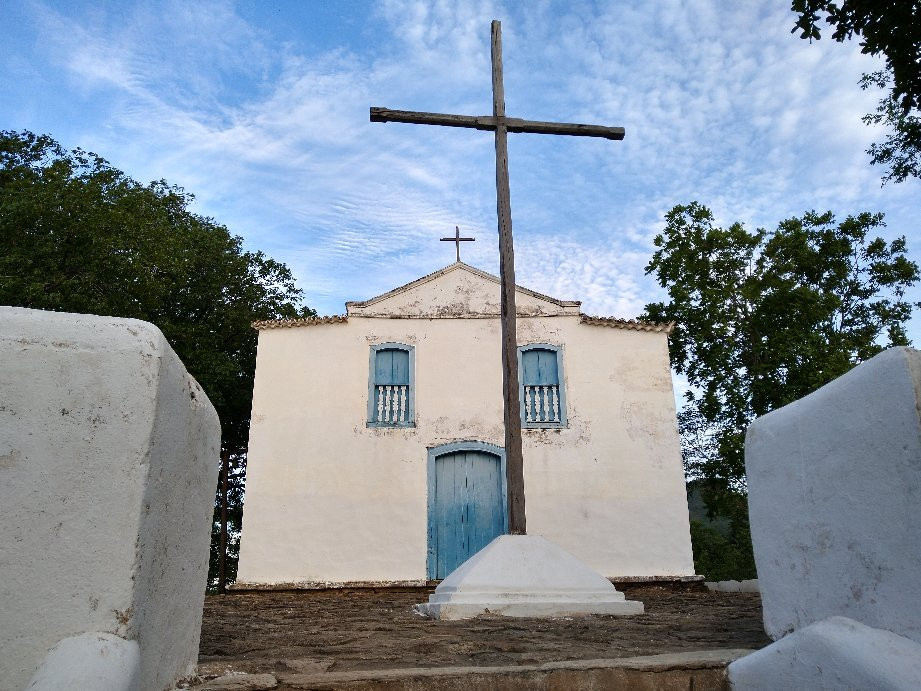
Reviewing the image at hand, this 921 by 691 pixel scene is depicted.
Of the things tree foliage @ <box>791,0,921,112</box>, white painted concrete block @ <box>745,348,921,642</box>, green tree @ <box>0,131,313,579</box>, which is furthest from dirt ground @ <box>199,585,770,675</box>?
green tree @ <box>0,131,313,579</box>

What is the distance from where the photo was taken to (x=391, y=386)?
12.3 m

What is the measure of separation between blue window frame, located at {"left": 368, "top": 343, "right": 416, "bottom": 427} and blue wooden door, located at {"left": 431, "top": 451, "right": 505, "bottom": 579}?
1059mm

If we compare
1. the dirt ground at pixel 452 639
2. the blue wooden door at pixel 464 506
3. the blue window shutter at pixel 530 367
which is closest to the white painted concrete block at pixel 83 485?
the dirt ground at pixel 452 639

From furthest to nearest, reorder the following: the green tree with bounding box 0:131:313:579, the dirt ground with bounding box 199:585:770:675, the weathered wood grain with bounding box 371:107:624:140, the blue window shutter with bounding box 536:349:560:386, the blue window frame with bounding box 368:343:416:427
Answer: the green tree with bounding box 0:131:313:579
the blue window shutter with bounding box 536:349:560:386
the blue window frame with bounding box 368:343:416:427
the weathered wood grain with bounding box 371:107:624:140
the dirt ground with bounding box 199:585:770:675

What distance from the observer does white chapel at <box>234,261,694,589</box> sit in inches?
444

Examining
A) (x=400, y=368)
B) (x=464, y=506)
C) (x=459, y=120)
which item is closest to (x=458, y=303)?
(x=400, y=368)

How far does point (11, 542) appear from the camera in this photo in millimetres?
2002

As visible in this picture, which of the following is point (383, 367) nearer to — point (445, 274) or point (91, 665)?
point (445, 274)

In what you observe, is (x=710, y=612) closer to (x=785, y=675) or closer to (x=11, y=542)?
(x=785, y=675)

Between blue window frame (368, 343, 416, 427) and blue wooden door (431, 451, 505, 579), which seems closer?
blue wooden door (431, 451, 505, 579)

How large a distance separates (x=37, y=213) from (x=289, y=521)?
375 inches

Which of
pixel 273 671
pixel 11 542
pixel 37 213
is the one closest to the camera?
pixel 11 542

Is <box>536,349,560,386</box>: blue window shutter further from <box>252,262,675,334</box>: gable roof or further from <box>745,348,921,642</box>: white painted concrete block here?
<box>745,348,921,642</box>: white painted concrete block

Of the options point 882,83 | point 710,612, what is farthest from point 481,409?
point 882,83
